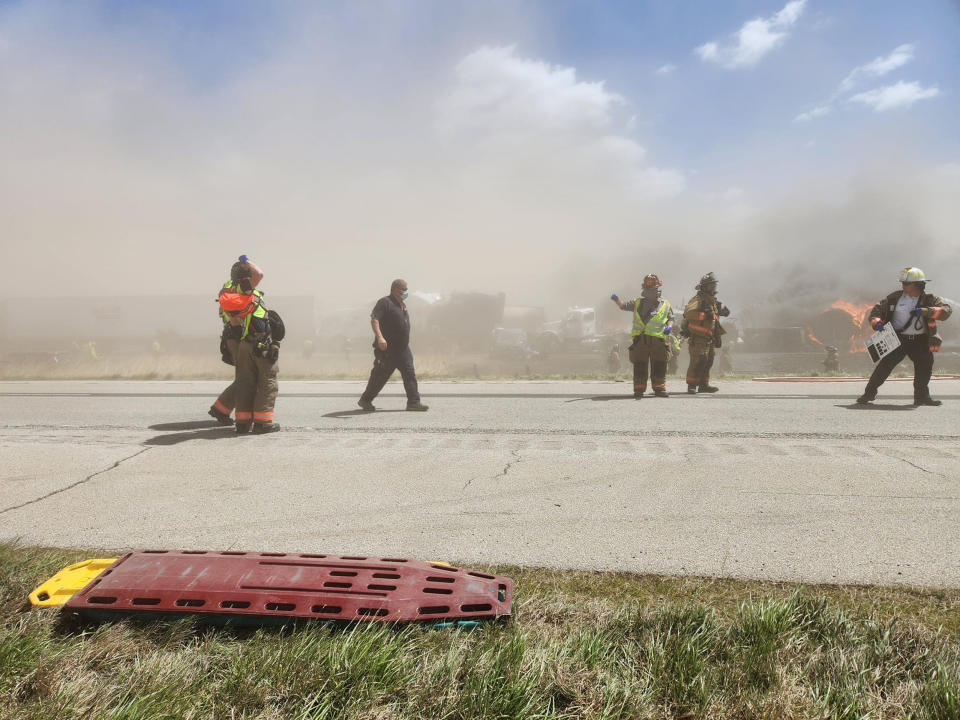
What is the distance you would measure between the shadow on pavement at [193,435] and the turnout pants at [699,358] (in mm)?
7573

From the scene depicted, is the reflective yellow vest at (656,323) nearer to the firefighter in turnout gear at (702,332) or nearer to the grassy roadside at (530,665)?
the firefighter in turnout gear at (702,332)

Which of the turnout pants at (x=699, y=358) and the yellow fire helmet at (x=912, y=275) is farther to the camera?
the turnout pants at (x=699, y=358)

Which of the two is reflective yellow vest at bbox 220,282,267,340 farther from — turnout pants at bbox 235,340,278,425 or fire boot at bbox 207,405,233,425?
fire boot at bbox 207,405,233,425

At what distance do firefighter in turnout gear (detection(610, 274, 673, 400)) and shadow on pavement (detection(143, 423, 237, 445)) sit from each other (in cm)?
600

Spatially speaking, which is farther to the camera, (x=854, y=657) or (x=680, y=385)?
(x=680, y=385)

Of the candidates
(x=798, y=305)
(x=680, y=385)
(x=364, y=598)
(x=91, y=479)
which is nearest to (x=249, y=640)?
(x=364, y=598)

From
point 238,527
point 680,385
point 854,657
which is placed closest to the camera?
point 854,657

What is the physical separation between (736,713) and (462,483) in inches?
133

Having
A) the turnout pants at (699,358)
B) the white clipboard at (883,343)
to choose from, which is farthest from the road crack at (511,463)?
the turnout pants at (699,358)

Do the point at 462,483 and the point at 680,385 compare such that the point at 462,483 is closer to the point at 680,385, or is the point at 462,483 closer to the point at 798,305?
the point at 680,385

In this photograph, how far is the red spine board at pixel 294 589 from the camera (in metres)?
2.66

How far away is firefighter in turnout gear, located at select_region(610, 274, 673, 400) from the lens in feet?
36.2

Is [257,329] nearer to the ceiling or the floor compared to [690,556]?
nearer to the ceiling

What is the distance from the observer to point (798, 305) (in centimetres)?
5359
